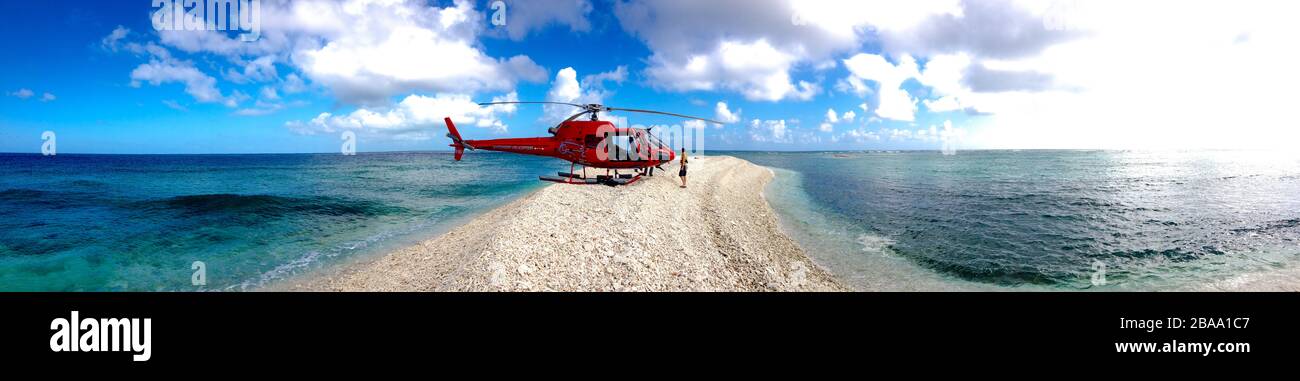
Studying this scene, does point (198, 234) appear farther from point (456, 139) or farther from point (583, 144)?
point (583, 144)

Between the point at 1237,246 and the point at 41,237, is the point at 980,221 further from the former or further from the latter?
the point at 41,237

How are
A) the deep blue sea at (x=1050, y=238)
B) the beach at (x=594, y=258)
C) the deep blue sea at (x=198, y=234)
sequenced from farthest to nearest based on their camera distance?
the deep blue sea at (x=198, y=234), the deep blue sea at (x=1050, y=238), the beach at (x=594, y=258)

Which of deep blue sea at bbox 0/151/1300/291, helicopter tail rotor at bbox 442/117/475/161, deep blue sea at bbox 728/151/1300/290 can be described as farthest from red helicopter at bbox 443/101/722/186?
deep blue sea at bbox 728/151/1300/290

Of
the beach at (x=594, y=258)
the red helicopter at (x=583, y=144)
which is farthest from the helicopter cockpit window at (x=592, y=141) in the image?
the beach at (x=594, y=258)

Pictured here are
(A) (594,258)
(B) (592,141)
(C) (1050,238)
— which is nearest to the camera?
(A) (594,258)

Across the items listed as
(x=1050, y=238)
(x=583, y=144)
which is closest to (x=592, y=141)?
(x=583, y=144)

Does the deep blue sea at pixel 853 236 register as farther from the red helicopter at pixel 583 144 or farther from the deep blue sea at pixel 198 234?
the red helicopter at pixel 583 144

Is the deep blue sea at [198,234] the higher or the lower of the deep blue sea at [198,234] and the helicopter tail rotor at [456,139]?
the lower
